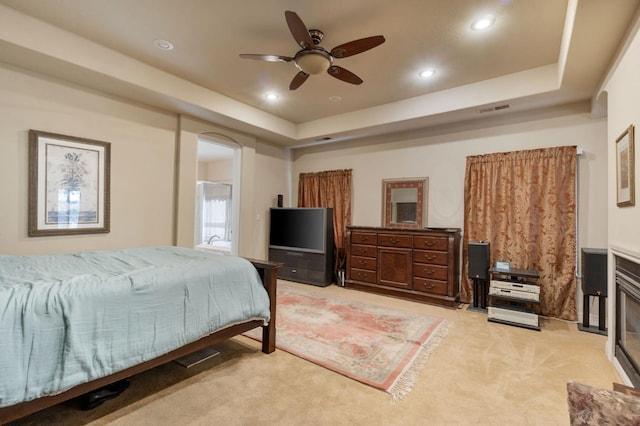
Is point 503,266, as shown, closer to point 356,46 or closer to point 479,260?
point 479,260

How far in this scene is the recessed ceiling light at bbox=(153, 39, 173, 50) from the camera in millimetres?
2920

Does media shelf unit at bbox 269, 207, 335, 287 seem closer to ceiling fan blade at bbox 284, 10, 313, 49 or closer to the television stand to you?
the television stand

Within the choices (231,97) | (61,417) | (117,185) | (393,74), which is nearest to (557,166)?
(393,74)

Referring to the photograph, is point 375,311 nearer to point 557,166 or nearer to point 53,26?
point 557,166

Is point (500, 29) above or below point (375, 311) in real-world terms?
above

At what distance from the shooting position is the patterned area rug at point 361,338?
2297 mm

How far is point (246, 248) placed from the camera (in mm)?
5238

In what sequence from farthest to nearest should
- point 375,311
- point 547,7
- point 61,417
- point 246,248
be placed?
point 246,248 < point 375,311 < point 547,7 < point 61,417

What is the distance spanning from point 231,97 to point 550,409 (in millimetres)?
4717

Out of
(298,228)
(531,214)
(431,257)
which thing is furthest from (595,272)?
(298,228)

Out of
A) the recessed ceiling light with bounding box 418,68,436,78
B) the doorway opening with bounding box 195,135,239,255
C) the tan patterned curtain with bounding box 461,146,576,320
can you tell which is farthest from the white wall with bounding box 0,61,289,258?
the tan patterned curtain with bounding box 461,146,576,320

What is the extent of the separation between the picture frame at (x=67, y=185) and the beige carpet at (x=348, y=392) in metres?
2.10

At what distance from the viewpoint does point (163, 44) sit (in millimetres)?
2971

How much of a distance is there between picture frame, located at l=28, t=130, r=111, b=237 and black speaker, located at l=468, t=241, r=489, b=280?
15.1 ft
